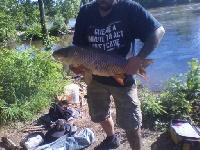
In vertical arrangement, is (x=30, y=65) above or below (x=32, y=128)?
above

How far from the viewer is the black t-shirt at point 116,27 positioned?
120 inches

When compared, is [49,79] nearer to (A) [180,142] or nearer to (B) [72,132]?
(B) [72,132]

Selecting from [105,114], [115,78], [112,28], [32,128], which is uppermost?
[112,28]

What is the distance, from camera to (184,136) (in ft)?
12.4

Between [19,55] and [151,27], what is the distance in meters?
4.05

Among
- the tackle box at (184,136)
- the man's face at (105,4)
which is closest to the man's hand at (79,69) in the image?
the man's face at (105,4)

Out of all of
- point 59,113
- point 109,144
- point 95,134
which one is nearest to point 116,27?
point 109,144

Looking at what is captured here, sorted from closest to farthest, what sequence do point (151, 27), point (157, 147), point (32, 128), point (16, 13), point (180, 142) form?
point (151, 27), point (180, 142), point (157, 147), point (32, 128), point (16, 13)

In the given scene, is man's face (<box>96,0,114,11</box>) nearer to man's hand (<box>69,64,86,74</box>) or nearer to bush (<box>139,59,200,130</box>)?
Answer: man's hand (<box>69,64,86,74</box>)

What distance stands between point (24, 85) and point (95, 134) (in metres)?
1.98

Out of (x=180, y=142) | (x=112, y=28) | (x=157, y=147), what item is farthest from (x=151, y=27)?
(x=157, y=147)

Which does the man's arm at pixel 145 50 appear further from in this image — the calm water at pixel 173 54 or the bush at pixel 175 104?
the calm water at pixel 173 54

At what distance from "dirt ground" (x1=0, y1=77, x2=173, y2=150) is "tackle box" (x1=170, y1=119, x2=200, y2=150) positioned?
24cm

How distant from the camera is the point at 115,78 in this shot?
3270 mm
